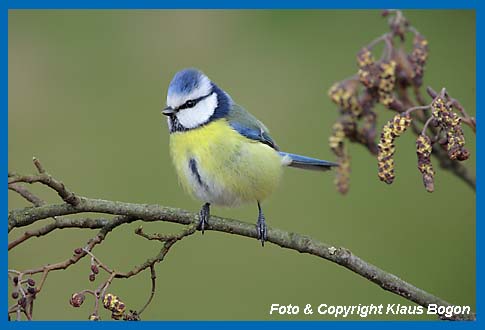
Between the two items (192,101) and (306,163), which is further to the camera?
(306,163)

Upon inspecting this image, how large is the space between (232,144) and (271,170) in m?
0.12

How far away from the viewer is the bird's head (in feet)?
5.02

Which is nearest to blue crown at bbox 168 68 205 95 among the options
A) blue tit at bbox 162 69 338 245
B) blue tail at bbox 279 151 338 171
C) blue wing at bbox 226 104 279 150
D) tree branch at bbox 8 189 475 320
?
blue tit at bbox 162 69 338 245

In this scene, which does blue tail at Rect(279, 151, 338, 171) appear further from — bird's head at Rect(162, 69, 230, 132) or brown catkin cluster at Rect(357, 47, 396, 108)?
brown catkin cluster at Rect(357, 47, 396, 108)

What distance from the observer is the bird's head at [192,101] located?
153 centimetres

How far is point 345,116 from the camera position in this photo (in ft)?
4.46

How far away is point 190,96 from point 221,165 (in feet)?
0.54

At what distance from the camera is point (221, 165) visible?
154cm

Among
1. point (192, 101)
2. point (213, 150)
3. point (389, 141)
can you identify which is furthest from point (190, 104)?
point (389, 141)

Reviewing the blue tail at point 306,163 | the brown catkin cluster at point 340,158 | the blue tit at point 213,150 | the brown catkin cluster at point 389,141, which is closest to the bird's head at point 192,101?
the blue tit at point 213,150

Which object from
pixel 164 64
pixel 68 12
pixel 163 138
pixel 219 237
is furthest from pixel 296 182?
pixel 68 12

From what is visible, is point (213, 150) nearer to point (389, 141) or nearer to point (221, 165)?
point (221, 165)

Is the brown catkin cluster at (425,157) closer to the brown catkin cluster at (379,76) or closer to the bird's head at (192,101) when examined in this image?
the brown catkin cluster at (379,76)

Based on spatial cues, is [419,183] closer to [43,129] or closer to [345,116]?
[345,116]
